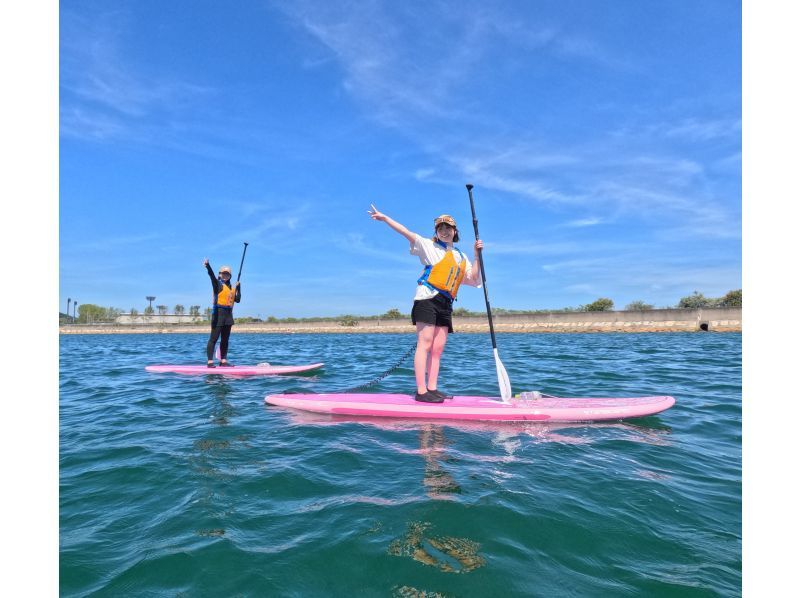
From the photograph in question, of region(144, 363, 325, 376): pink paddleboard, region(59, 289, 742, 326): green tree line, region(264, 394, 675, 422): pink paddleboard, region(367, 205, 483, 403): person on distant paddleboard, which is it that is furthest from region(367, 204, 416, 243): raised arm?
region(59, 289, 742, 326): green tree line

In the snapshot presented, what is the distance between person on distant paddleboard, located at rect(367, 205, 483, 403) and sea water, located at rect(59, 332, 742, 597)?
1.05 meters

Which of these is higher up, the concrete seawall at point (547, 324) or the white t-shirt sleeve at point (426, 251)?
the white t-shirt sleeve at point (426, 251)

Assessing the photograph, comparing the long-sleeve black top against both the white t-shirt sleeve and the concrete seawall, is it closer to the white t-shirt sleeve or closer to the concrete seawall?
the white t-shirt sleeve

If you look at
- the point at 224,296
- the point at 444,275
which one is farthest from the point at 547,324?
the point at 444,275

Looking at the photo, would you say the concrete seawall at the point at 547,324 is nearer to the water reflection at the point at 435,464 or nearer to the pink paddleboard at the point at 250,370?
the pink paddleboard at the point at 250,370

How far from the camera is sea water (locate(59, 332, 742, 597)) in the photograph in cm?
209

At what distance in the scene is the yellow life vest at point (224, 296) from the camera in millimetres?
10852

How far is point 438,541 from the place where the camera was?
238 cm

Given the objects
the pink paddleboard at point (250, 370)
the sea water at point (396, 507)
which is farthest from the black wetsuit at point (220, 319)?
the sea water at point (396, 507)

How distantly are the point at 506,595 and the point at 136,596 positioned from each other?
178cm

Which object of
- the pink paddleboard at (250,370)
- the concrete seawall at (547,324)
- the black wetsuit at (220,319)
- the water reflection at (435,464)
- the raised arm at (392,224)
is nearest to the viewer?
the water reflection at (435,464)
